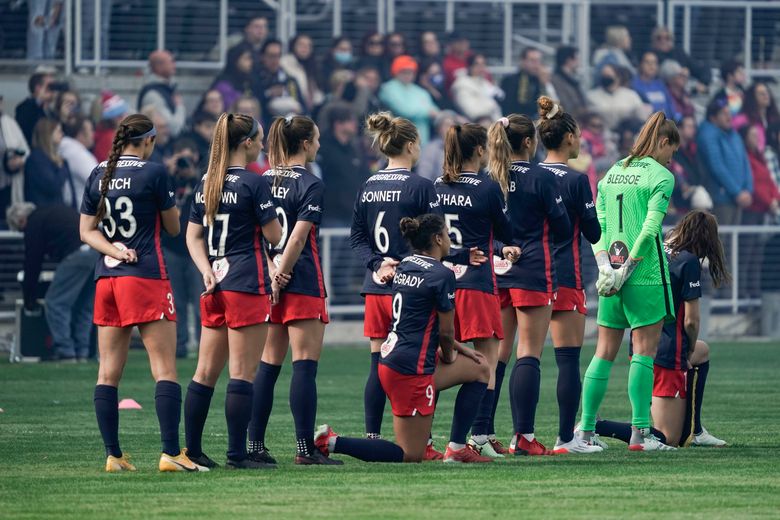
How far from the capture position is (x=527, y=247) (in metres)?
9.54

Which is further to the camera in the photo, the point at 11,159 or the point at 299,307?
the point at 11,159

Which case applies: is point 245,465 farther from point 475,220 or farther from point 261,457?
point 475,220

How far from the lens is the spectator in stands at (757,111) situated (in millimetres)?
22578

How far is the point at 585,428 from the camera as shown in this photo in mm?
9680

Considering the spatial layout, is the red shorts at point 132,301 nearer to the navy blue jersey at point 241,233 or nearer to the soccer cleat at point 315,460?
the navy blue jersey at point 241,233

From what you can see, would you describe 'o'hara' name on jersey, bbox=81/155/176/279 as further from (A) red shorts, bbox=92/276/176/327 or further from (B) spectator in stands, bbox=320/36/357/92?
(B) spectator in stands, bbox=320/36/357/92

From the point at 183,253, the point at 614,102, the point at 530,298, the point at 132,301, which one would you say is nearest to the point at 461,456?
the point at 530,298

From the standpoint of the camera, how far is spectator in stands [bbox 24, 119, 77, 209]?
1836cm

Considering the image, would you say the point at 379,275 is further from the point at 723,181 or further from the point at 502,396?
the point at 723,181

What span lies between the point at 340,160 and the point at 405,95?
135cm

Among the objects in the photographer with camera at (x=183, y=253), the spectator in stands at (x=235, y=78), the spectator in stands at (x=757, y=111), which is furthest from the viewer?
the spectator in stands at (x=757, y=111)

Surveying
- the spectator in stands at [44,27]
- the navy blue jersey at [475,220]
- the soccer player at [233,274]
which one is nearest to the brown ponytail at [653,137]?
the navy blue jersey at [475,220]

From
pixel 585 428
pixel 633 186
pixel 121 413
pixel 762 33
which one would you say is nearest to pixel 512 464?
pixel 585 428

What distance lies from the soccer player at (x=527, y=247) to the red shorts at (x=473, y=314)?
37cm
